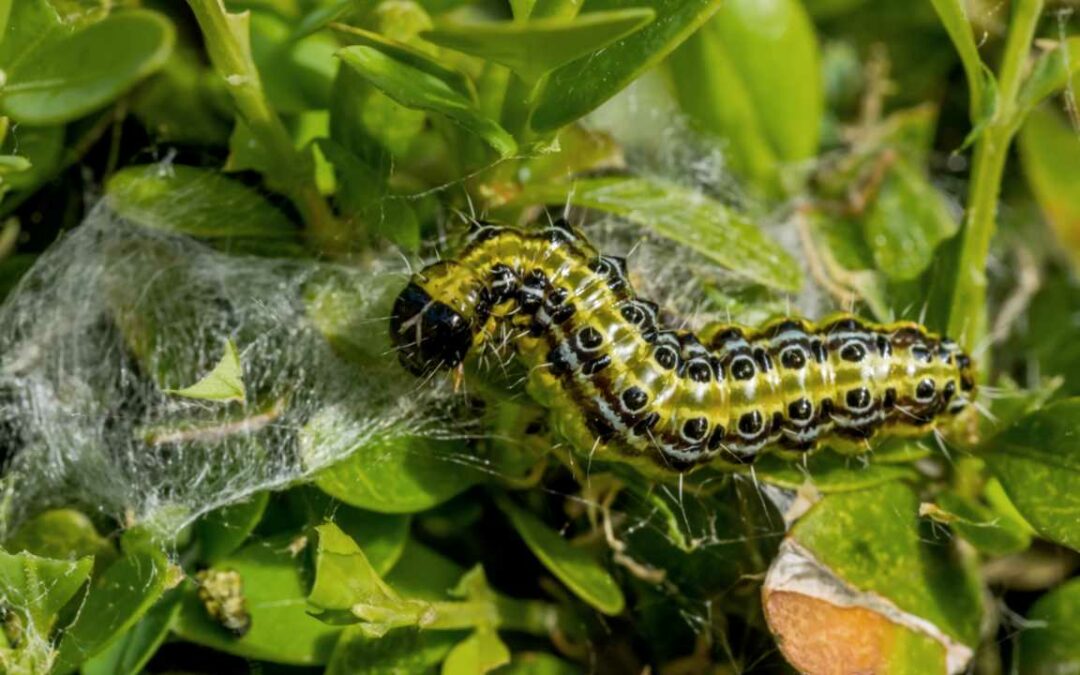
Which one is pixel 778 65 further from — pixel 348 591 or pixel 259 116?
pixel 348 591

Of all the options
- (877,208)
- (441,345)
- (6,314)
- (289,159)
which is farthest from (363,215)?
(877,208)

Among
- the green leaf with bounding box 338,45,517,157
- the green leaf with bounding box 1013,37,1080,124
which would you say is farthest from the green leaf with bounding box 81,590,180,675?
the green leaf with bounding box 1013,37,1080,124

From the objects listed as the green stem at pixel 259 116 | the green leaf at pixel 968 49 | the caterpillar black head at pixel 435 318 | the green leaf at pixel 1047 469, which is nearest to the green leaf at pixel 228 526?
the caterpillar black head at pixel 435 318

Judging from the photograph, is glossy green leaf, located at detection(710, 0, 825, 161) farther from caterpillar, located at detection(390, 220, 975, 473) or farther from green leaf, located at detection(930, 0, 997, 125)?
caterpillar, located at detection(390, 220, 975, 473)

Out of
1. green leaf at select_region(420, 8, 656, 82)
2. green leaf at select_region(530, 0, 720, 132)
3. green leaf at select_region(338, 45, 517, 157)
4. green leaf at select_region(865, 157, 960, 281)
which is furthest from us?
green leaf at select_region(865, 157, 960, 281)

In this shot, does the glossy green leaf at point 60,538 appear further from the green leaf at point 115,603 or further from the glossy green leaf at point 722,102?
the glossy green leaf at point 722,102

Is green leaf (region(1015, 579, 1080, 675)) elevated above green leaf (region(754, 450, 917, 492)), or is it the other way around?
green leaf (region(754, 450, 917, 492))
